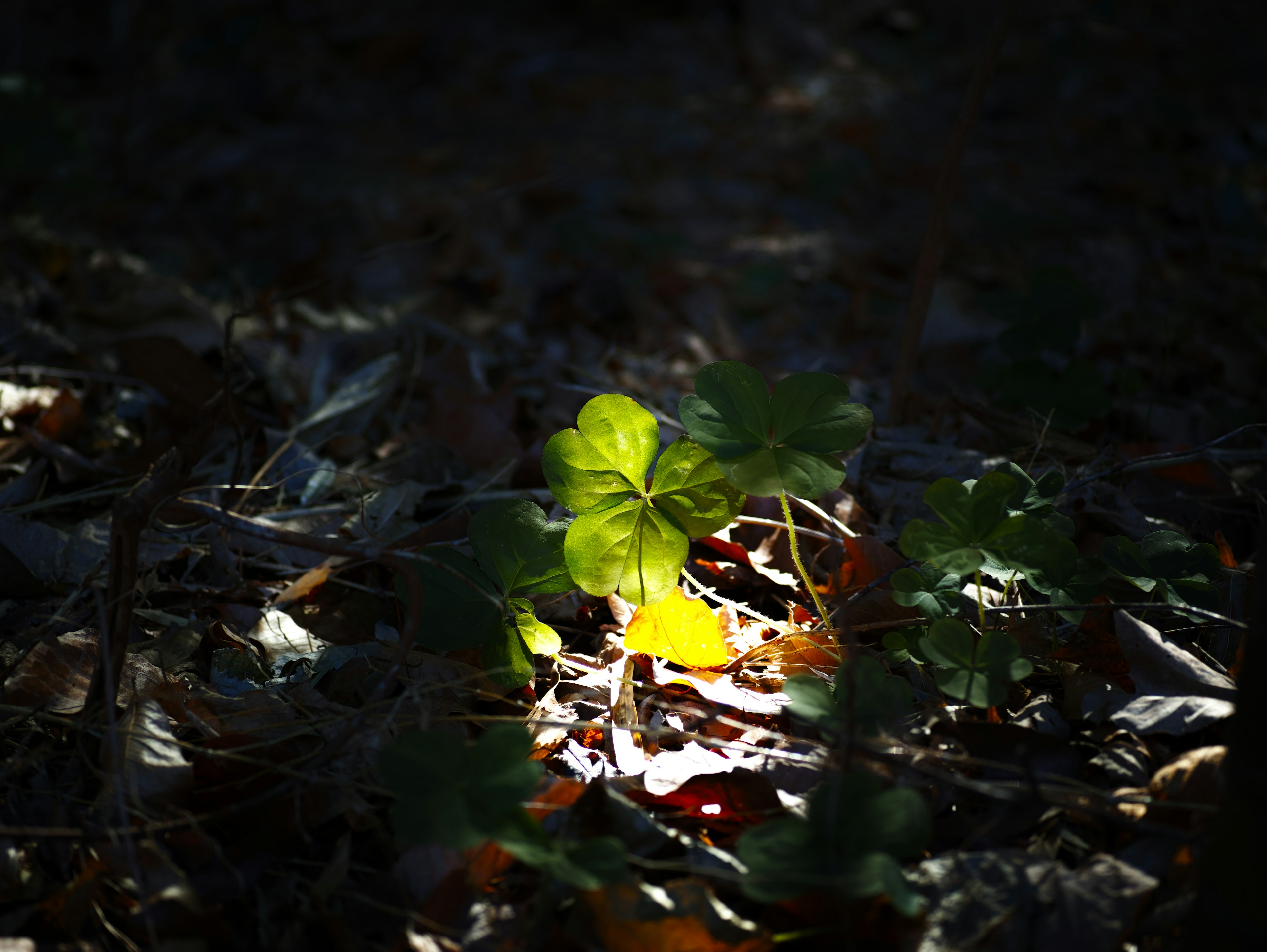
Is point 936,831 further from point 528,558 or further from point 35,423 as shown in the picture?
point 35,423

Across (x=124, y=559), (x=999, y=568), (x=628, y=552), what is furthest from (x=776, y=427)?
(x=124, y=559)

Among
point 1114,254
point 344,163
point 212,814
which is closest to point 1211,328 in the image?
point 1114,254

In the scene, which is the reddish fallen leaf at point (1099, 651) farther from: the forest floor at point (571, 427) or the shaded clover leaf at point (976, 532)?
the shaded clover leaf at point (976, 532)

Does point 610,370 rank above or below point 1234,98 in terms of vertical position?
below

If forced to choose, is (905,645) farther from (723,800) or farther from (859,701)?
(723,800)

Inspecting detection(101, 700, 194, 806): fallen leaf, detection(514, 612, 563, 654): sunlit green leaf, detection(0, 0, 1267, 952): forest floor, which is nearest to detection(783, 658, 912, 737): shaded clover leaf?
detection(0, 0, 1267, 952): forest floor

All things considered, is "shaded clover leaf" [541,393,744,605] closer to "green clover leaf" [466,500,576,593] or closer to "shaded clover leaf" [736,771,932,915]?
"green clover leaf" [466,500,576,593]
